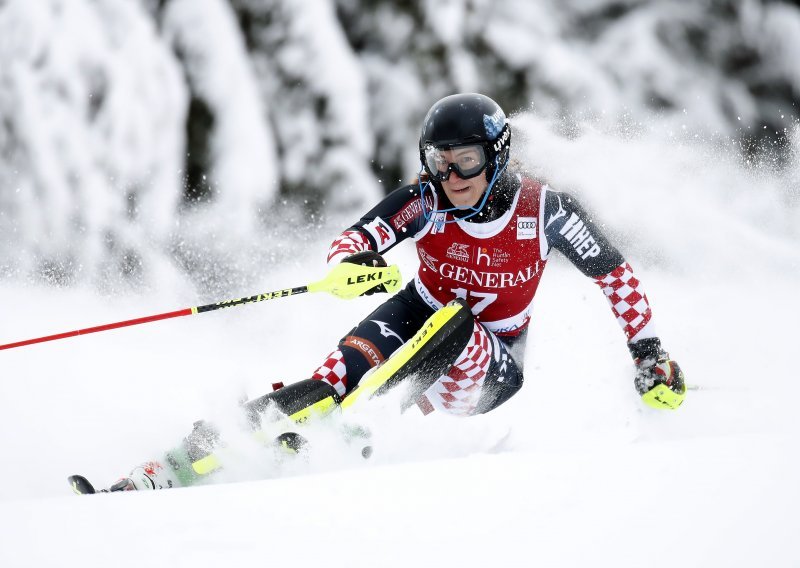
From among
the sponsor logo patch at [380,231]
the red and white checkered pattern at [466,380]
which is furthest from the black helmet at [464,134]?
the red and white checkered pattern at [466,380]

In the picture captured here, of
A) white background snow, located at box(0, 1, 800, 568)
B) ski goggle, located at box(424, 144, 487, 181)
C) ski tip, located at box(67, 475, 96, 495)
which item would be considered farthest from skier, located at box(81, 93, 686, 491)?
ski tip, located at box(67, 475, 96, 495)

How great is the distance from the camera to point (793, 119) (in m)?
8.03

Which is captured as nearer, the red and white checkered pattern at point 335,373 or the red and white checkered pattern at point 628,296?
the red and white checkered pattern at point 335,373

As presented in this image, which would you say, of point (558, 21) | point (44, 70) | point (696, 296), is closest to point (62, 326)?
point (44, 70)

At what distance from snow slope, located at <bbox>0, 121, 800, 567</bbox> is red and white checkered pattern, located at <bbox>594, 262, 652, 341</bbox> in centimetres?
56

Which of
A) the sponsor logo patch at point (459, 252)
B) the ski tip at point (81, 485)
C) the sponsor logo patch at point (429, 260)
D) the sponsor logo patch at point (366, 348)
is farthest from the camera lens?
the sponsor logo patch at point (429, 260)

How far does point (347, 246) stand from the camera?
2.80 meters

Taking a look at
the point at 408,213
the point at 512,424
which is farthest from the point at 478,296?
the point at 512,424

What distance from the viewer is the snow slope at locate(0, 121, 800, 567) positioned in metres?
1.45

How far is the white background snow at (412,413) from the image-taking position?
1474 millimetres

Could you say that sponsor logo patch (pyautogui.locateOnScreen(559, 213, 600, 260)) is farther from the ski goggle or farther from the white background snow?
the white background snow

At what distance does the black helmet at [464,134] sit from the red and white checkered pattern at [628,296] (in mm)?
669

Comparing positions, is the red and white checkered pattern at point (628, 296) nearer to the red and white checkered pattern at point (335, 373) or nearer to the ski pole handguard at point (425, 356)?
the ski pole handguard at point (425, 356)

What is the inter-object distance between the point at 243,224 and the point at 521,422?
417 centimetres
